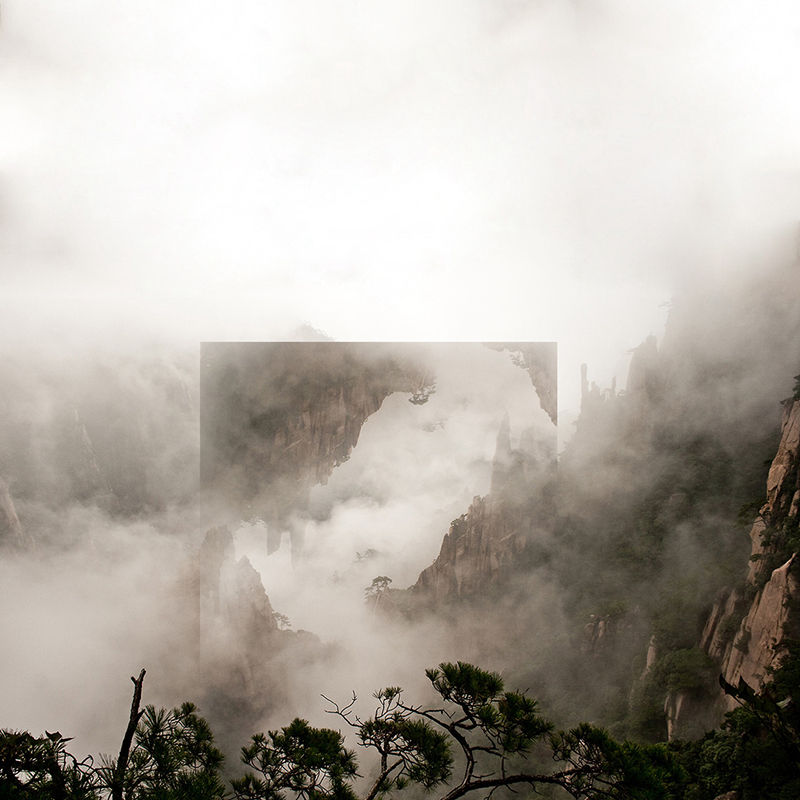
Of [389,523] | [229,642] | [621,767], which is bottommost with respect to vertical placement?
[621,767]

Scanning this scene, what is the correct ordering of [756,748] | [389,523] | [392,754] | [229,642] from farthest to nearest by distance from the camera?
[389,523] < [229,642] < [756,748] < [392,754]

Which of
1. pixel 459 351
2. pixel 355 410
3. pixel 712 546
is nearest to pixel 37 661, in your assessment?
pixel 355 410

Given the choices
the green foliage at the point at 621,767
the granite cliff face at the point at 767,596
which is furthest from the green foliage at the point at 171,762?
the granite cliff face at the point at 767,596

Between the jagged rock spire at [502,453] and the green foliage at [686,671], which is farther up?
the jagged rock spire at [502,453]

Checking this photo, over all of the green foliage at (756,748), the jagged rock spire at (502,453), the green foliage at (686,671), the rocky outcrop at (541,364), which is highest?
the rocky outcrop at (541,364)

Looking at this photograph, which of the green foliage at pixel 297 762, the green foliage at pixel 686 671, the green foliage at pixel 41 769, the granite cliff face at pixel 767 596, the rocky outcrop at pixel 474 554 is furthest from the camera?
the rocky outcrop at pixel 474 554

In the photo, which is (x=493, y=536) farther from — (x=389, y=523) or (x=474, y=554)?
(x=389, y=523)

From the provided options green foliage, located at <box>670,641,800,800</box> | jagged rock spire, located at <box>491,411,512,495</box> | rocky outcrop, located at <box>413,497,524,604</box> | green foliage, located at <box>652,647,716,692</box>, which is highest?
jagged rock spire, located at <box>491,411,512,495</box>

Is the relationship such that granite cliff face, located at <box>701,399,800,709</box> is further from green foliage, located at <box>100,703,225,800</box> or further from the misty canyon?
green foliage, located at <box>100,703,225,800</box>

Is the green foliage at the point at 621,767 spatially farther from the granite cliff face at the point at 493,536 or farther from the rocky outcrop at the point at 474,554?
the rocky outcrop at the point at 474,554

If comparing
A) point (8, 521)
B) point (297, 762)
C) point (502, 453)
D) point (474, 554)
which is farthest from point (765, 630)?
point (8, 521)

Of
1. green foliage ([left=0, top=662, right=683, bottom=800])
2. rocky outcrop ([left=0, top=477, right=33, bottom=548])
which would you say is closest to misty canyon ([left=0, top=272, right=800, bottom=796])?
rocky outcrop ([left=0, top=477, right=33, bottom=548])

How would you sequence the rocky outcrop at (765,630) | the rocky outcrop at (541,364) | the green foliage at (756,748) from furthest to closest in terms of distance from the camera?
1. the rocky outcrop at (541,364)
2. the rocky outcrop at (765,630)
3. the green foliage at (756,748)

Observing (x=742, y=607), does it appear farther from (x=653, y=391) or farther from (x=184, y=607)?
(x=184, y=607)
